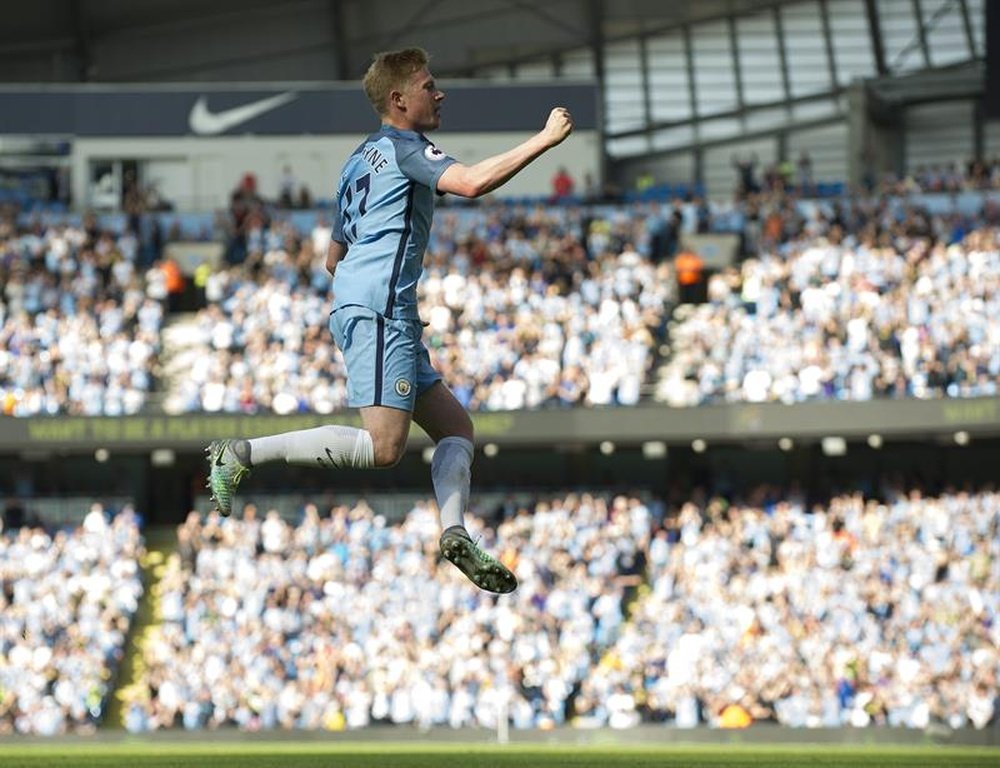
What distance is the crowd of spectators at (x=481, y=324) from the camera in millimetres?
29828

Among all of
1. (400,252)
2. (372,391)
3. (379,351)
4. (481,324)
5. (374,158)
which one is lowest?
(372,391)

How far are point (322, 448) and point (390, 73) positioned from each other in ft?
5.91

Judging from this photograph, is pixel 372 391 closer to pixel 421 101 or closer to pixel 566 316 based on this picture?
pixel 421 101

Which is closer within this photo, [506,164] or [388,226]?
[506,164]

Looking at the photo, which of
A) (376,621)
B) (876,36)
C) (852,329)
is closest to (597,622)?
(376,621)

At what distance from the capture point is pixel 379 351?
869 cm

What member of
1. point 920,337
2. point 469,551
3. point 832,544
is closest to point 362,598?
point 832,544

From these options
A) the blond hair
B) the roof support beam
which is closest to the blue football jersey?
the blond hair

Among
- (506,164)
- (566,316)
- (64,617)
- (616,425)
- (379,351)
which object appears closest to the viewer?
(506,164)

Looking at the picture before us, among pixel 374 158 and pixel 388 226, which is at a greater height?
pixel 374 158

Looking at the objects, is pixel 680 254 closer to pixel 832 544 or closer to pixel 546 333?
pixel 546 333

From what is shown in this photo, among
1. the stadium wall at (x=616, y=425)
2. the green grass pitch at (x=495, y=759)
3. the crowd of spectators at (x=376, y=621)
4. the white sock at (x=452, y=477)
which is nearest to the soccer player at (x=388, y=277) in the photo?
the white sock at (x=452, y=477)

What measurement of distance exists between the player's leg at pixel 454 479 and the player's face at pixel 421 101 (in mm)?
1187

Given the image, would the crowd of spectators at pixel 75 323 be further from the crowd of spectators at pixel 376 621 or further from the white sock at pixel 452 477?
the white sock at pixel 452 477
